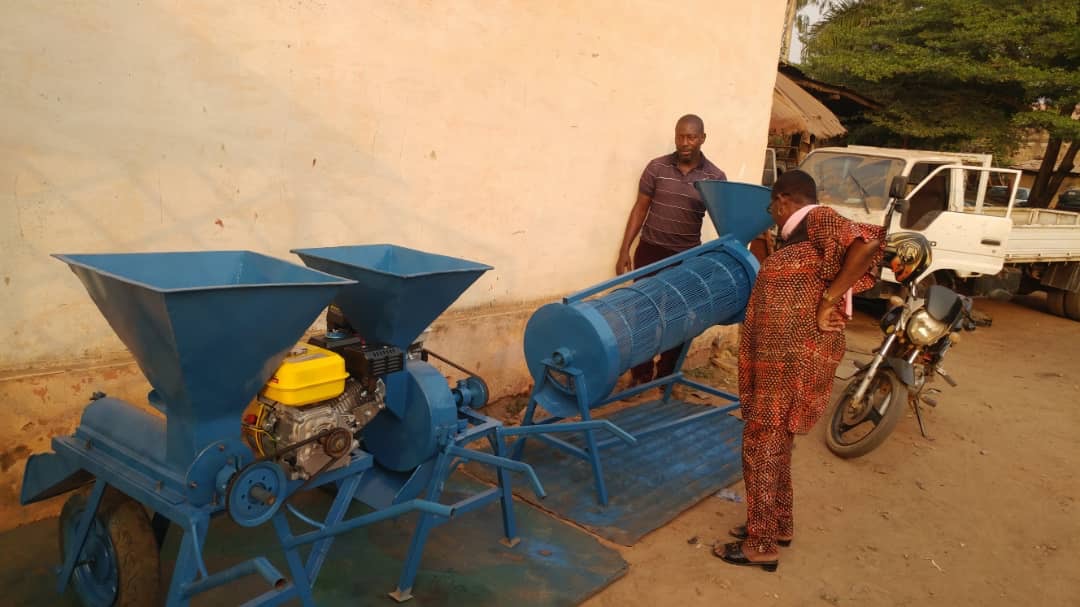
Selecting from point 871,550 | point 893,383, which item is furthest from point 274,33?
point 893,383

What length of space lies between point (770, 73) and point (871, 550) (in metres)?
4.56

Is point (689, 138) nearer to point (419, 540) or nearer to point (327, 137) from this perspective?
point (327, 137)

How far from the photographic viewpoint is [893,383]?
15.3 feet

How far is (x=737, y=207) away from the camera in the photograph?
4.31 metres

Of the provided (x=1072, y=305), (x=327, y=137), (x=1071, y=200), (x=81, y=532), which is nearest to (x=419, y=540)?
(x=81, y=532)

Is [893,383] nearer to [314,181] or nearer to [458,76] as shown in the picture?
[458,76]

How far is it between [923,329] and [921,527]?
1477mm

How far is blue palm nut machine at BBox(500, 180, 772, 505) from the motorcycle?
3.47ft

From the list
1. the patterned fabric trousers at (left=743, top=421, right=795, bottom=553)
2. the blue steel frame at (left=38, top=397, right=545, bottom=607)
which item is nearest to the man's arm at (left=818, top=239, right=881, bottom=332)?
the patterned fabric trousers at (left=743, top=421, right=795, bottom=553)

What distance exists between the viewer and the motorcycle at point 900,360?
4.62 meters

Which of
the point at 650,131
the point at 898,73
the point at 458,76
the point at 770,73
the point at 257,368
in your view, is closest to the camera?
the point at 257,368

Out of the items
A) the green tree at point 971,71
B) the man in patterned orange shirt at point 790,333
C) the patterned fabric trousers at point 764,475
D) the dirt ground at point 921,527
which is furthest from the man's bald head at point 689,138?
the green tree at point 971,71

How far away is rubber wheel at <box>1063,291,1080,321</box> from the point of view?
1004cm

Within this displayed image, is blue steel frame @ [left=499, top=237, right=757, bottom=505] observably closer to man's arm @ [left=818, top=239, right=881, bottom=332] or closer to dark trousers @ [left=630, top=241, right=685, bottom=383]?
dark trousers @ [left=630, top=241, right=685, bottom=383]
